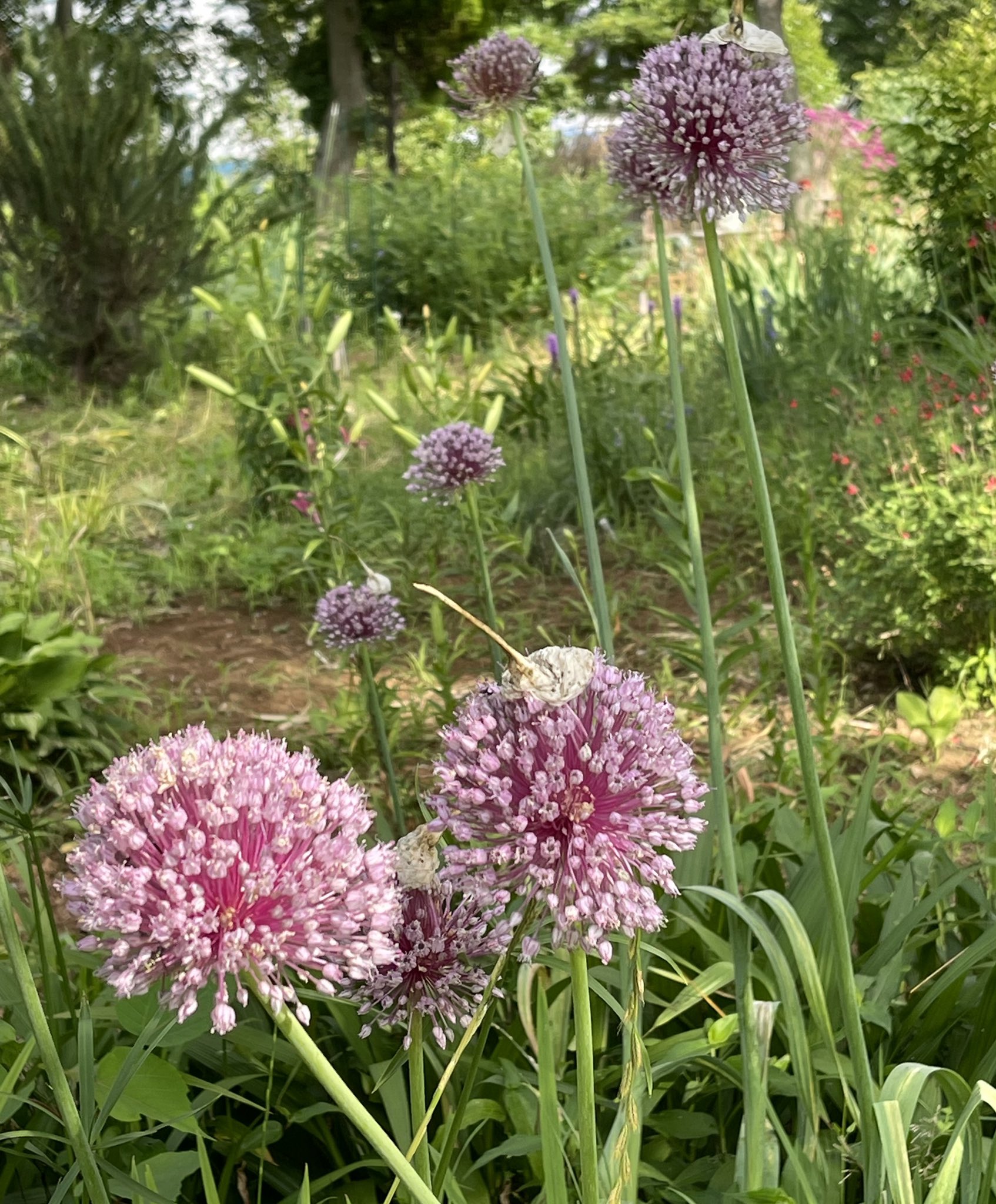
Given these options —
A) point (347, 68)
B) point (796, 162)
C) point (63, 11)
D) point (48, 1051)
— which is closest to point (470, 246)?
point (796, 162)

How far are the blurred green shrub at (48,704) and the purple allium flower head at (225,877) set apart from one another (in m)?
2.16

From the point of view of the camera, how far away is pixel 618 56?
72.1ft

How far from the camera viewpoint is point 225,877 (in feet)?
2.21

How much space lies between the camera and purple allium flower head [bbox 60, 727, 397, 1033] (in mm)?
659

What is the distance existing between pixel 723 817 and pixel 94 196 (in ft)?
22.5

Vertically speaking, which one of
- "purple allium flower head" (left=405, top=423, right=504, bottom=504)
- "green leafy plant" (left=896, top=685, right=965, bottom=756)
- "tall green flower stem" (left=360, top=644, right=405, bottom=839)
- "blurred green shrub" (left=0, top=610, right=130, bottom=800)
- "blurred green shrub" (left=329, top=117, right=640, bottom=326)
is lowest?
"green leafy plant" (left=896, top=685, right=965, bottom=756)

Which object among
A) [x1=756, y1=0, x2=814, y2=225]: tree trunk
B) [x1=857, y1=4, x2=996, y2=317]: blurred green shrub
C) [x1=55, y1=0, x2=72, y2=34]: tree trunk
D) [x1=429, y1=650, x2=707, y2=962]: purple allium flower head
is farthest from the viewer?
[x1=55, y1=0, x2=72, y2=34]: tree trunk

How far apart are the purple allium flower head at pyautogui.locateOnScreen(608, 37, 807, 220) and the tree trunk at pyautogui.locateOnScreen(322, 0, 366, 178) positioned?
45.1 ft

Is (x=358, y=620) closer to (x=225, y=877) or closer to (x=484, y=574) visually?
(x=484, y=574)

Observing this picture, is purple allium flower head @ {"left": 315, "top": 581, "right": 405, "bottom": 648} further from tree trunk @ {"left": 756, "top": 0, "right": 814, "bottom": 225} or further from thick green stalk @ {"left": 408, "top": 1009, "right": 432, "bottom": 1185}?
tree trunk @ {"left": 756, "top": 0, "right": 814, "bottom": 225}

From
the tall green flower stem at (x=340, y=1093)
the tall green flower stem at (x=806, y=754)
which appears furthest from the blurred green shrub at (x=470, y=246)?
the tall green flower stem at (x=340, y=1093)

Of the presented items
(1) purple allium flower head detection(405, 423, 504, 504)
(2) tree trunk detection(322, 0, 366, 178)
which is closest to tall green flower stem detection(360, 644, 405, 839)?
(1) purple allium flower head detection(405, 423, 504, 504)

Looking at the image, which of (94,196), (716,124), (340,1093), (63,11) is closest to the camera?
(340,1093)

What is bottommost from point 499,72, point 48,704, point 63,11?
point 48,704
